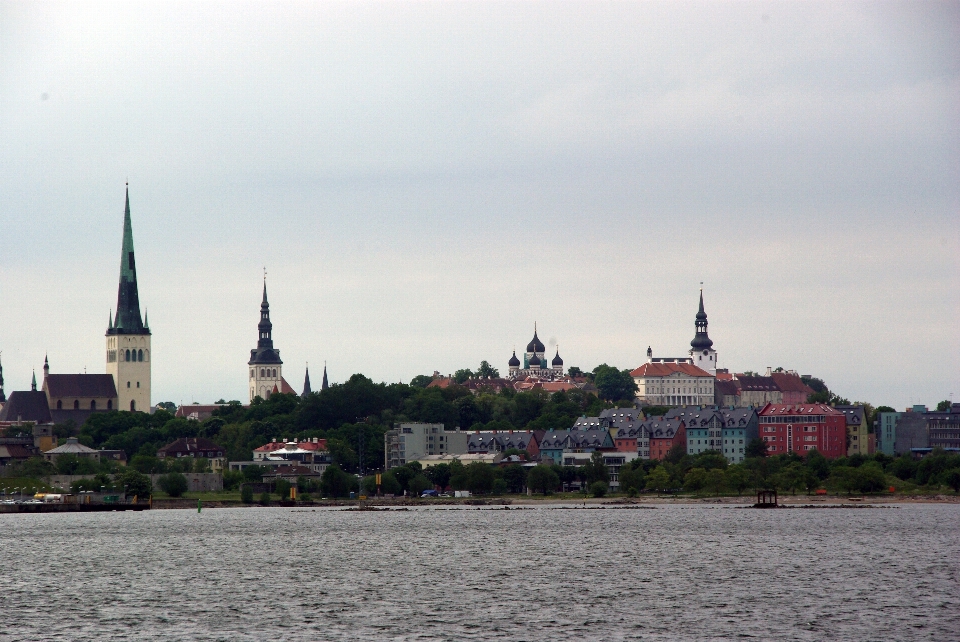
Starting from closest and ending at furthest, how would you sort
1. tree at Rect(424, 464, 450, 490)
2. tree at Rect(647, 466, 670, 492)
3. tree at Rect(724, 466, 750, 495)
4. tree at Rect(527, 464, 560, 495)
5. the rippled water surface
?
the rippled water surface, tree at Rect(724, 466, 750, 495), tree at Rect(647, 466, 670, 492), tree at Rect(527, 464, 560, 495), tree at Rect(424, 464, 450, 490)

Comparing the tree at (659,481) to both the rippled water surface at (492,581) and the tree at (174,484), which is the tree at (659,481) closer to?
the rippled water surface at (492,581)

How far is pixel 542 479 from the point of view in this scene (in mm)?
174125

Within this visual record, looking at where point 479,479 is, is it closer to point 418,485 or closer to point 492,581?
point 418,485

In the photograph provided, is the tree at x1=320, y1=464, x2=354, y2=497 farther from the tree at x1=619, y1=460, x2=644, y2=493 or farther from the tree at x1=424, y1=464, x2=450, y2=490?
the tree at x1=619, y1=460, x2=644, y2=493

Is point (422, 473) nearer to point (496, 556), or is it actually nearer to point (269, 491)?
point (269, 491)

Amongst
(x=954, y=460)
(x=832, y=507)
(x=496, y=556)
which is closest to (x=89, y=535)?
(x=496, y=556)

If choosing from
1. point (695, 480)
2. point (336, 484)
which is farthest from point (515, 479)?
point (695, 480)

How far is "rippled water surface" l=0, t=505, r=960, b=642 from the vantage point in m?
59.6

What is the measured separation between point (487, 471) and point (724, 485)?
84.3ft

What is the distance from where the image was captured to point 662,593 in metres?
70.2

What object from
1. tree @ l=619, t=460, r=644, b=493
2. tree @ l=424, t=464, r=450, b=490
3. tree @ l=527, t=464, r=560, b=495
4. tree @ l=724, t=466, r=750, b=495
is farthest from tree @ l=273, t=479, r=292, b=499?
tree @ l=724, t=466, r=750, b=495

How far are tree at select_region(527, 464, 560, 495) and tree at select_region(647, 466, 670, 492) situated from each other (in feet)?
32.5

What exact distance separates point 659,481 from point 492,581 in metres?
98.1

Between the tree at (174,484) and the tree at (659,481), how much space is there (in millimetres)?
48179
